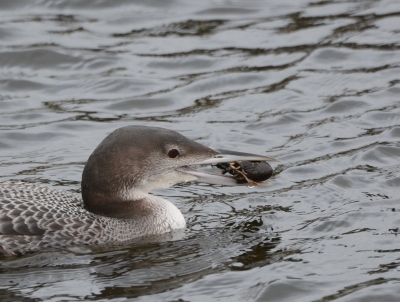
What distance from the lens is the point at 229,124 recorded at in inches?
392

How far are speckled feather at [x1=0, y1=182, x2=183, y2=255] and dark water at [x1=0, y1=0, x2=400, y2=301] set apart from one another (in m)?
0.13

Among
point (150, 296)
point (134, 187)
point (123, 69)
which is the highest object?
point (123, 69)

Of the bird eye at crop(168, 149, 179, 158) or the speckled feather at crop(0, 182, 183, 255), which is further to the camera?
the bird eye at crop(168, 149, 179, 158)

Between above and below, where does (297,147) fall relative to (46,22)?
below

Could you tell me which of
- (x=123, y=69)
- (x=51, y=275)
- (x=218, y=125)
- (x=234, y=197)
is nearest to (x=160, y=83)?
(x=123, y=69)

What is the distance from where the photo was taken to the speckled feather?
6789 mm

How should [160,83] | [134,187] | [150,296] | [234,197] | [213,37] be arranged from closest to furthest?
[150,296], [134,187], [234,197], [160,83], [213,37]

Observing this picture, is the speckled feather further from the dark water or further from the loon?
the dark water

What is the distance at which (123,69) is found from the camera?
11.6 m

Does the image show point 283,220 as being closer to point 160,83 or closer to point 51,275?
point 51,275

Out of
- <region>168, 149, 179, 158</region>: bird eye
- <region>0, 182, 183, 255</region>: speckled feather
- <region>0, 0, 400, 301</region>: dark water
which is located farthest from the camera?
<region>168, 149, 179, 158</region>: bird eye

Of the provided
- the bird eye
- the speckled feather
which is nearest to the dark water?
the speckled feather

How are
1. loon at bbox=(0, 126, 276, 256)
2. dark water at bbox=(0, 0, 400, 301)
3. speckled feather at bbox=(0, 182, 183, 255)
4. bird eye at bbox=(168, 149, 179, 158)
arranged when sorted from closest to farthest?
1. dark water at bbox=(0, 0, 400, 301)
2. speckled feather at bbox=(0, 182, 183, 255)
3. loon at bbox=(0, 126, 276, 256)
4. bird eye at bbox=(168, 149, 179, 158)

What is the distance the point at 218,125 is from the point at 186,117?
0.48 meters
